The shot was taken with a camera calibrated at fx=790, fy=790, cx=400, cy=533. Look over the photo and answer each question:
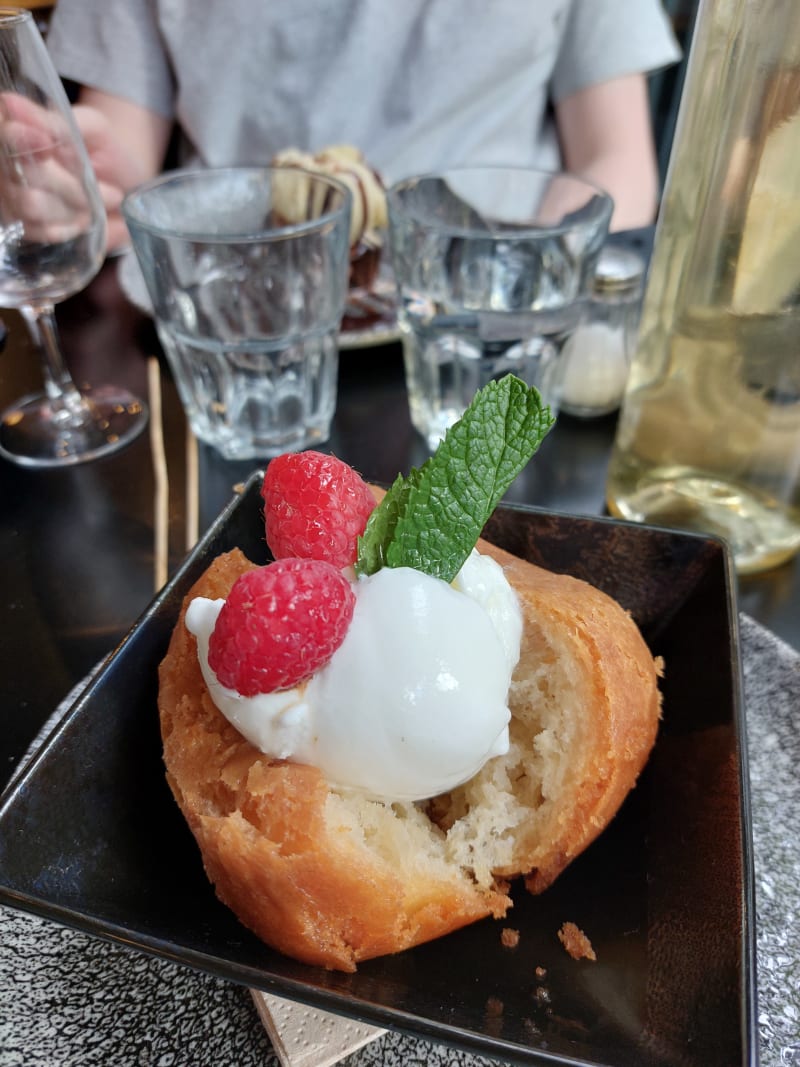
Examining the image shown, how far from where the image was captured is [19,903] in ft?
1.30

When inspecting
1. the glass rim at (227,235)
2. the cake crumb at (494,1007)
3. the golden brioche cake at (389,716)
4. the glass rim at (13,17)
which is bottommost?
the cake crumb at (494,1007)

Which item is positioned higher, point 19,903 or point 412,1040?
point 19,903

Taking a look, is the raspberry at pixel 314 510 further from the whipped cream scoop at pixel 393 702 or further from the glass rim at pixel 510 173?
the glass rim at pixel 510 173

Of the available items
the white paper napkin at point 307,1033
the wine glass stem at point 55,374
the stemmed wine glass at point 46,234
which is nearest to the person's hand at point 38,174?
the stemmed wine glass at point 46,234

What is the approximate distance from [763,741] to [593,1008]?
0.81 ft

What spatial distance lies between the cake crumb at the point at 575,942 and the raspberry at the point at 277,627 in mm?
218

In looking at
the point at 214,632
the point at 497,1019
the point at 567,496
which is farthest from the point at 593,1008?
the point at 567,496

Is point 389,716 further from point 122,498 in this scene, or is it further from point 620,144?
point 620,144

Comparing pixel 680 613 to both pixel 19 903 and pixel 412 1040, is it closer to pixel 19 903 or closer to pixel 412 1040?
pixel 412 1040

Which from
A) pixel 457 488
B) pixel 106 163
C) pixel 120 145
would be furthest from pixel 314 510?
pixel 120 145

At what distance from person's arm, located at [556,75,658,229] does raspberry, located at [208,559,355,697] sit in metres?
1.37

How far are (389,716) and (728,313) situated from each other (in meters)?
0.48

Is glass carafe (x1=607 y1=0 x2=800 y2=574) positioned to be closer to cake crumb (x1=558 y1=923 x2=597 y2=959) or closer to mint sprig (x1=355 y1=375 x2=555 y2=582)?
mint sprig (x1=355 y1=375 x2=555 y2=582)

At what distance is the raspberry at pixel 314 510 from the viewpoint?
478mm
